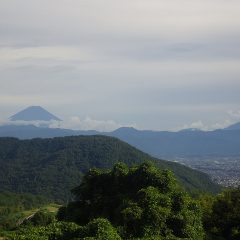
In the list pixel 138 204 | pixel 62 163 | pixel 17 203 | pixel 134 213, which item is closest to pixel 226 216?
pixel 138 204

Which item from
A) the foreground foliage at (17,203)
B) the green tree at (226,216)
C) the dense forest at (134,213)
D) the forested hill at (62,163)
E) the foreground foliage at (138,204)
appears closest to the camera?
the dense forest at (134,213)

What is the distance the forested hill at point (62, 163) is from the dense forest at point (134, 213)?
10248 cm

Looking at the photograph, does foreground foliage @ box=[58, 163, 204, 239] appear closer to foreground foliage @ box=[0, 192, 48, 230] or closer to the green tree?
the green tree

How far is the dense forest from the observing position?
69.7ft

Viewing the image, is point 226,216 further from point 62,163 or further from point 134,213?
point 62,163

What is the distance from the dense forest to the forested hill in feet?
336

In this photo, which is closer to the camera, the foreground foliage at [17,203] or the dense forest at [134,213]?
the dense forest at [134,213]

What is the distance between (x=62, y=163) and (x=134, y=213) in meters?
136

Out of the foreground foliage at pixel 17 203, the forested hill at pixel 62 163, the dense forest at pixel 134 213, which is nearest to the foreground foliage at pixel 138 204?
the dense forest at pixel 134 213

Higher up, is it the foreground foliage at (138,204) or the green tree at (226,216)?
the foreground foliage at (138,204)

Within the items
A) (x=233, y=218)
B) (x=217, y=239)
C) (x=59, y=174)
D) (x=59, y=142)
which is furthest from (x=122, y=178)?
(x=59, y=142)

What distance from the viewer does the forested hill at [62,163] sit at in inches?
5645

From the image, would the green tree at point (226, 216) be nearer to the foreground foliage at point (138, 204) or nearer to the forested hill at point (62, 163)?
the foreground foliage at point (138, 204)

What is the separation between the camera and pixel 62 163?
517 ft
